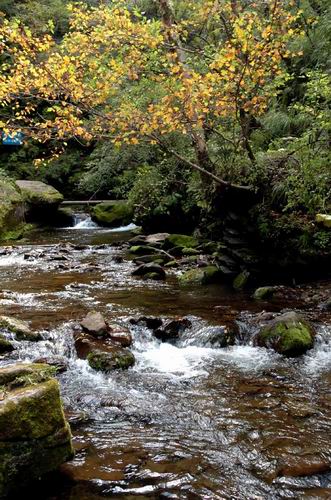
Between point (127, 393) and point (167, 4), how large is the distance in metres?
9.93

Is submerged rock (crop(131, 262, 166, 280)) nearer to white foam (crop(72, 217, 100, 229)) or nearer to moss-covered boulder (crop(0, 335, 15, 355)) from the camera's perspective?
moss-covered boulder (crop(0, 335, 15, 355))

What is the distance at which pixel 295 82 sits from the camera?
48.7 ft

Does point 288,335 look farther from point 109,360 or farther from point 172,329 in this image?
point 109,360

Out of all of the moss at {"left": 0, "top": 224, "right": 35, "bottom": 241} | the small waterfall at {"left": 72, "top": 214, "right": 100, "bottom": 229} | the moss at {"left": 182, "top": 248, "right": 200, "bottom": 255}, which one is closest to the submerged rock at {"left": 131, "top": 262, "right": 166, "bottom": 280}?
the moss at {"left": 182, "top": 248, "right": 200, "bottom": 255}

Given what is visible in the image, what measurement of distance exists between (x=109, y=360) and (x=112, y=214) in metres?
16.1

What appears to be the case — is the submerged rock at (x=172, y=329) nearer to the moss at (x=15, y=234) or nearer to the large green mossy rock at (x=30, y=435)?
the large green mossy rock at (x=30, y=435)

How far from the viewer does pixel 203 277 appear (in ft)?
35.2

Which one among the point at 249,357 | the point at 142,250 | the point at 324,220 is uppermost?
the point at 324,220

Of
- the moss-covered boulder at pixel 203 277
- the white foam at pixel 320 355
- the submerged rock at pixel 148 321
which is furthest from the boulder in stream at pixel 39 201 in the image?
the white foam at pixel 320 355

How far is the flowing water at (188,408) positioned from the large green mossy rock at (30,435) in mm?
212

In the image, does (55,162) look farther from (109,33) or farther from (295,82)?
(109,33)

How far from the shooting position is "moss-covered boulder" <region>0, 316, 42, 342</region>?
6.70 metres

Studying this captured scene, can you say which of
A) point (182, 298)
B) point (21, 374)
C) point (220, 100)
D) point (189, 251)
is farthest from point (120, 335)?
point (189, 251)

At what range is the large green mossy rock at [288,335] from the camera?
6391 mm
